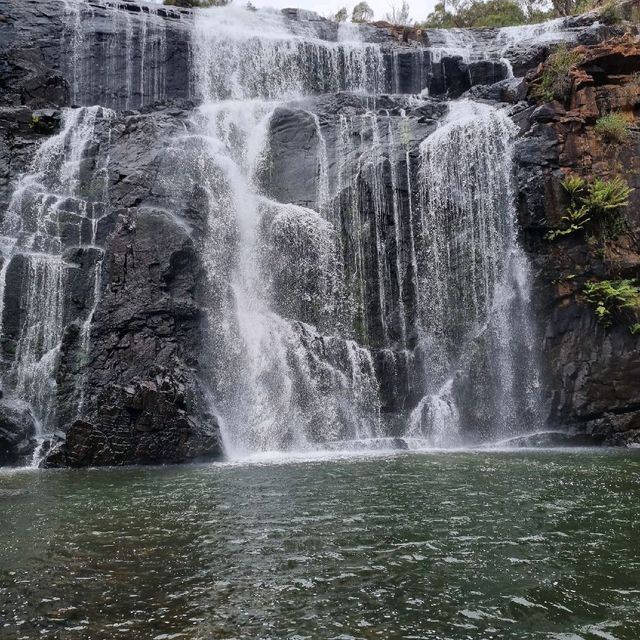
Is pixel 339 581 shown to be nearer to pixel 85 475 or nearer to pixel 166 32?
pixel 85 475

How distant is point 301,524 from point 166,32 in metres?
27.3

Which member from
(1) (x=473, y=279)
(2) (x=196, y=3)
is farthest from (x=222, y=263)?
(2) (x=196, y=3)

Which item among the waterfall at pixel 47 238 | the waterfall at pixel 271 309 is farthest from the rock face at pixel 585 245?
the waterfall at pixel 47 238

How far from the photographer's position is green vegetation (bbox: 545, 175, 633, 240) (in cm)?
1745

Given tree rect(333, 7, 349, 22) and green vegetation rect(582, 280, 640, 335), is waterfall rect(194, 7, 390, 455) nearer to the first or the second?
green vegetation rect(582, 280, 640, 335)

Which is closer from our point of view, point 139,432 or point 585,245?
point 139,432

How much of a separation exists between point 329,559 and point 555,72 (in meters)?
18.8

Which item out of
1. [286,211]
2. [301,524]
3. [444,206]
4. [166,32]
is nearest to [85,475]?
[301,524]

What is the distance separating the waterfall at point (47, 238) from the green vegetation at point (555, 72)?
48.2 feet

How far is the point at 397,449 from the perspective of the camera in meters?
15.8

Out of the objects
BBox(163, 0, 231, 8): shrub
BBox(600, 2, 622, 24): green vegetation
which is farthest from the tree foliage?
BBox(163, 0, 231, 8): shrub

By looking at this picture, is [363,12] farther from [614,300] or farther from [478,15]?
[614,300]

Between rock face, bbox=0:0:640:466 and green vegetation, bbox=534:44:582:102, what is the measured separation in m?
0.39

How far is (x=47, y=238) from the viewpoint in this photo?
18.8 m
